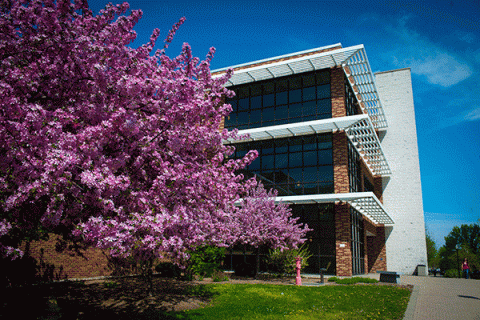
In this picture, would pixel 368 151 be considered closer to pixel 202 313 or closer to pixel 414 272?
pixel 414 272

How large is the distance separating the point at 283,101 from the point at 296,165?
16.5 feet

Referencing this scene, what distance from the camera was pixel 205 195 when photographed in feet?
19.4

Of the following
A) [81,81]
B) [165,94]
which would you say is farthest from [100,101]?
[165,94]

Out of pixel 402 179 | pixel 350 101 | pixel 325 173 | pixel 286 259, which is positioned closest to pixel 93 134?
pixel 286 259

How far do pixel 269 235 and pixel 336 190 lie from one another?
6126 millimetres

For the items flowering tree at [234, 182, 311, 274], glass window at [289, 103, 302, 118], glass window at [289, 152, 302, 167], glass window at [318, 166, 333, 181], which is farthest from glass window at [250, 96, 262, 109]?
flowering tree at [234, 182, 311, 274]

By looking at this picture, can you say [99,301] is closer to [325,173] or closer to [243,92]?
[325,173]

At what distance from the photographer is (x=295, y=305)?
9.35 metres

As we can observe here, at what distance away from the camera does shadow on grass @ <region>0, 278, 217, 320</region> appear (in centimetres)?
592

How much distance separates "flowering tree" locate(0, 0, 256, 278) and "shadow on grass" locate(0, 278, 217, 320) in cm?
184

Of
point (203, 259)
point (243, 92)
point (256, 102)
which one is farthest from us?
point (243, 92)

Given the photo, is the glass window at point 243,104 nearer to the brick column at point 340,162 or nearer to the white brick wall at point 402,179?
the brick column at point 340,162

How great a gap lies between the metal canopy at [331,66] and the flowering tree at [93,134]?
18173 millimetres

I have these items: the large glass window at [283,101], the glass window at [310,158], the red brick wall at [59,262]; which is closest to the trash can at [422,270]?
the glass window at [310,158]
